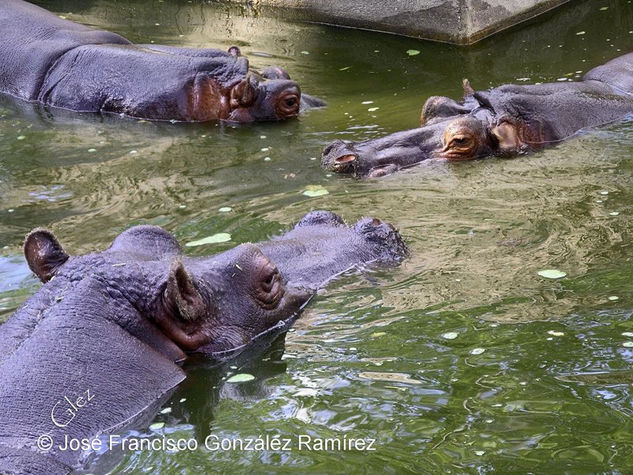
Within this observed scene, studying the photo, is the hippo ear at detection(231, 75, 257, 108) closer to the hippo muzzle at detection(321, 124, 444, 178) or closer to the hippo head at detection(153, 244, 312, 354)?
the hippo muzzle at detection(321, 124, 444, 178)

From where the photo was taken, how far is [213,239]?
657 cm

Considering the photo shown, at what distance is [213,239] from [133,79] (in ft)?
13.3

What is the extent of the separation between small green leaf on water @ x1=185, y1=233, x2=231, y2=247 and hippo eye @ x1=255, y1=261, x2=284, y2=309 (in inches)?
59.2

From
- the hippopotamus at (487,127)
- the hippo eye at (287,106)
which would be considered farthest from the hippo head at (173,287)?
the hippo eye at (287,106)

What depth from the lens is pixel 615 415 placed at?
4.11 m

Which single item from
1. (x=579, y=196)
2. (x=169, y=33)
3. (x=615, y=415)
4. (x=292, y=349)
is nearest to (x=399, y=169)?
(x=579, y=196)

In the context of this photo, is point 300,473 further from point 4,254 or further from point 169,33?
point 169,33

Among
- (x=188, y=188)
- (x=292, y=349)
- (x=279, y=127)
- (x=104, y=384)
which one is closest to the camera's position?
(x=104, y=384)

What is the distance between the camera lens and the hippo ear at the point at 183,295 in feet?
14.3

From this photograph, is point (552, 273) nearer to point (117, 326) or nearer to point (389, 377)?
point (389, 377)

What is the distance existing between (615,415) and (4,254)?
3.88m

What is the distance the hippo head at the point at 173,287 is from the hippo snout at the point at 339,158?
117 inches

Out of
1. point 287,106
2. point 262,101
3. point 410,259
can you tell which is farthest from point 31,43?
point 410,259

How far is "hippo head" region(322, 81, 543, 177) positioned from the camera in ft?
26.6
